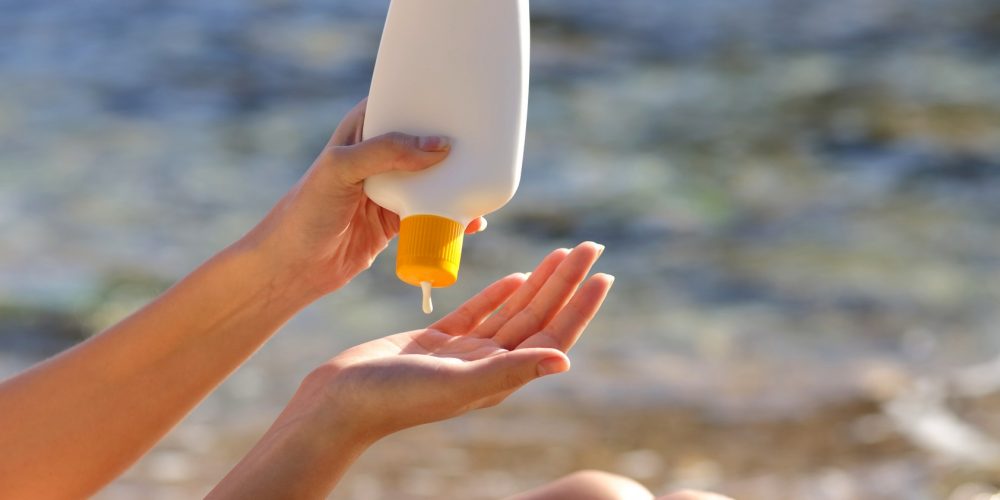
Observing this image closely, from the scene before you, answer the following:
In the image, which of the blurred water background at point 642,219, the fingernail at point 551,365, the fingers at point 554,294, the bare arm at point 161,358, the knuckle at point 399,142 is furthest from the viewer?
the blurred water background at point 642,219

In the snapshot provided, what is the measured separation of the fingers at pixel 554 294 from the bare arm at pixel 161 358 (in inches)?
9.0

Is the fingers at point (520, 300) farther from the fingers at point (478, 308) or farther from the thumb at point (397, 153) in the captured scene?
the thumb at point (397, 153)

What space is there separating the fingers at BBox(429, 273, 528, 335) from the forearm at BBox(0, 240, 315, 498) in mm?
203

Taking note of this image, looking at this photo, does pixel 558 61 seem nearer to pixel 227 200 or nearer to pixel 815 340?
pixel 227 200

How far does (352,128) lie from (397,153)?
0.58 feet

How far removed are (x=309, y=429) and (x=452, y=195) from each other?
28 centimetres

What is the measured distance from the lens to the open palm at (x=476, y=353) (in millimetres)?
1234

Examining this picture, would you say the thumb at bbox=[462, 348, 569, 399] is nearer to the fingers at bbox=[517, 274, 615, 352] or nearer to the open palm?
the open palm

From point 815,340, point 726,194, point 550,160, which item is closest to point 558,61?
point 550,160

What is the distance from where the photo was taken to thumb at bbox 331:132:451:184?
1324mm

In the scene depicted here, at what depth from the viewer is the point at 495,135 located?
1377 mm

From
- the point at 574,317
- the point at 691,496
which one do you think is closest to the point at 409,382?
the point at 574,317

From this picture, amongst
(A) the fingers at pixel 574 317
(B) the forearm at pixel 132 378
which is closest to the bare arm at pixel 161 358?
(B) the forearm at pixel 132 378

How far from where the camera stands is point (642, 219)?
405 centimetres
